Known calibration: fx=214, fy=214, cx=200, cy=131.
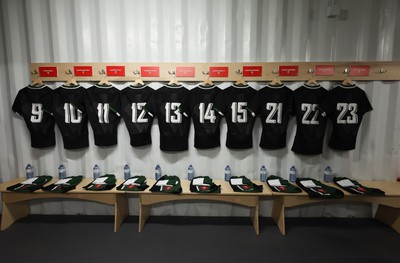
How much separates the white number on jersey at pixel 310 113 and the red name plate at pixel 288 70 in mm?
359

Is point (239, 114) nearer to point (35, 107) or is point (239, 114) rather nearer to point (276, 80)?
point (276, 80)

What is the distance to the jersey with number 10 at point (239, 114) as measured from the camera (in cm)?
236

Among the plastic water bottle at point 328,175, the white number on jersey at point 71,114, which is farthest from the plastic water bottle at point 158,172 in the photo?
the plastic water bottle at point 328,175

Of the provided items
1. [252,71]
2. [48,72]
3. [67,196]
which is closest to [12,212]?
[67,196]

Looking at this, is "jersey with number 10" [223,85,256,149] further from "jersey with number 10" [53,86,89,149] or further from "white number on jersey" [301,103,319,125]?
"jersey with number 10" [53,86,89,149]

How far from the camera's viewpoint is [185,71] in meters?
2.36

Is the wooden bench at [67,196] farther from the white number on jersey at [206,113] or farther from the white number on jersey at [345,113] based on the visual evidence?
the white number on jersey at [345,113]

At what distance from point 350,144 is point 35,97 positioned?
11.6 ft

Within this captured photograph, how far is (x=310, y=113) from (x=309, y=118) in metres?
0.06

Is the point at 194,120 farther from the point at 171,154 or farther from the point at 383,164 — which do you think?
the point at 383,164

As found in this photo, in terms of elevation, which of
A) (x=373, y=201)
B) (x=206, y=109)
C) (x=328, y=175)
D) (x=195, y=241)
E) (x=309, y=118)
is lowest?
(x=195, y=241)

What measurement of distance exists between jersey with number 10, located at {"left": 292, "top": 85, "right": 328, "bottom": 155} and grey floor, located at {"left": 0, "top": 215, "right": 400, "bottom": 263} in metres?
0.91

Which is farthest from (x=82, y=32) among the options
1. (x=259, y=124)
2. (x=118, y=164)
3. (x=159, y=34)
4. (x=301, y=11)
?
(x=301, y=11)

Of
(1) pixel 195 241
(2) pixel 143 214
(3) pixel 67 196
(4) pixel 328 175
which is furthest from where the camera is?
(4) pixel 328 175
